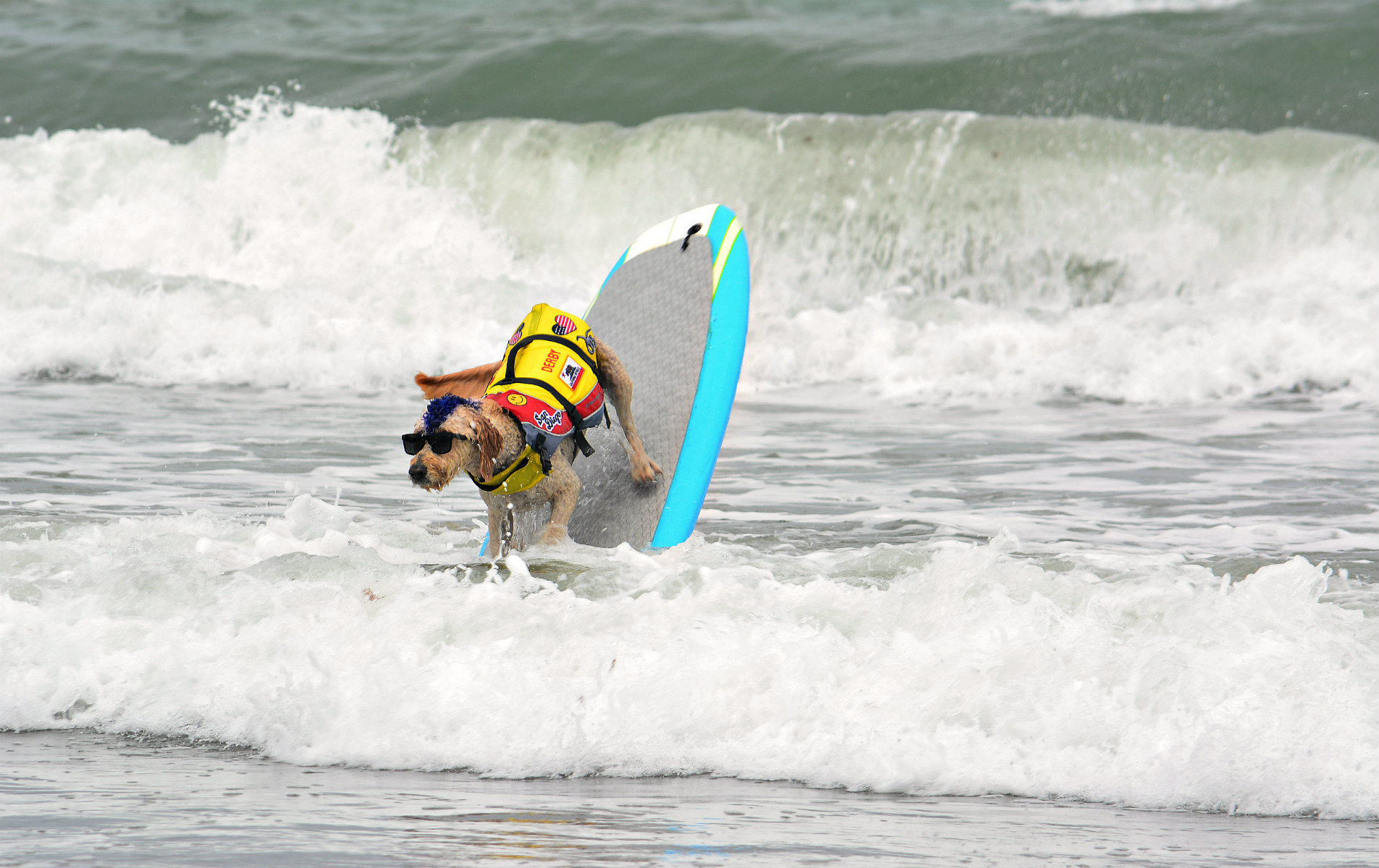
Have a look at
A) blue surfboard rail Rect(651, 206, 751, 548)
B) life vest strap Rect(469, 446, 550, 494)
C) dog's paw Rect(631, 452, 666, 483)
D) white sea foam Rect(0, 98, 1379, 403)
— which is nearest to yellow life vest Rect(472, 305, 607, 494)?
life vest strap Rect(469, 446, 550, 494)

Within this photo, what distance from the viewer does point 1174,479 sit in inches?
261

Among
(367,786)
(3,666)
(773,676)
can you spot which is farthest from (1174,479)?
(3,666)

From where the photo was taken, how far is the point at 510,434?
4203 mm

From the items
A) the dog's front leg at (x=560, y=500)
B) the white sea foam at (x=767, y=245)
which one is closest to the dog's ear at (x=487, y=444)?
the dog's front leg at (x=560, y=500)

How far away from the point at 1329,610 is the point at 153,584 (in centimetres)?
355

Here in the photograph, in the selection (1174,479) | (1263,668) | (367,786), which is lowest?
(367,786)

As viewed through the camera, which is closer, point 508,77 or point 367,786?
point 367,786

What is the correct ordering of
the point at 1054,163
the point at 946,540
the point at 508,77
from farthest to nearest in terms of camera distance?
the point at 508,77
the point at 1054,163
the point at 946,540

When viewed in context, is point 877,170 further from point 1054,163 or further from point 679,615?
point 679,615

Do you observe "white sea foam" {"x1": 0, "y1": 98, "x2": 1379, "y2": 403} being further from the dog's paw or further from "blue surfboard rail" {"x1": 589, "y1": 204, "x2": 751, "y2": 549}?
the dog's paw

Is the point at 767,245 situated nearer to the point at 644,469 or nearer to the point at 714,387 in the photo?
the point at 714,387

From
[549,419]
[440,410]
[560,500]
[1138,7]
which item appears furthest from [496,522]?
[1138,7]

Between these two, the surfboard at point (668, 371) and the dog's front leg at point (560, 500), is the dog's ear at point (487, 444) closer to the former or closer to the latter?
the dog's front leg at point (560, 500)

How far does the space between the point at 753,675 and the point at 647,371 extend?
2.60m
